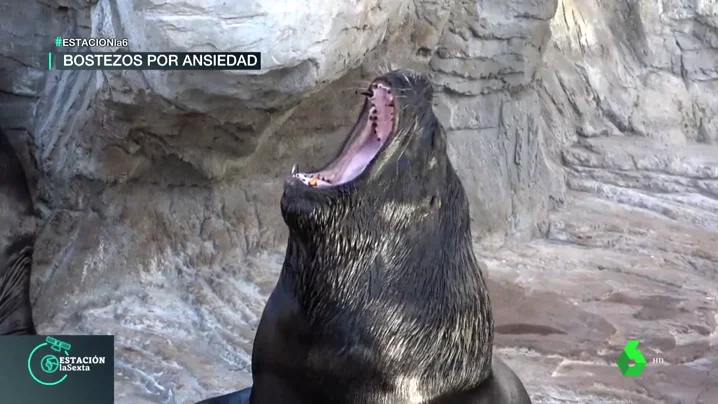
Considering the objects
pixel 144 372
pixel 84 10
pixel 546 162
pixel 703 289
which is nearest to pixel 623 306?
pixel 703 289

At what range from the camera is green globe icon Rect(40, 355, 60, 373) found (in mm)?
1853

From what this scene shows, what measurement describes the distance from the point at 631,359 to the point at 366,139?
4.87ft

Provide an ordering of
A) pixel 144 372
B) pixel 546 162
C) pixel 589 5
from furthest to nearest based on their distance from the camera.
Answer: pixel 589 5 < pixel 546 162 < pixel 144 372

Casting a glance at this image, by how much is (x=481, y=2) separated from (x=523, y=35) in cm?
25

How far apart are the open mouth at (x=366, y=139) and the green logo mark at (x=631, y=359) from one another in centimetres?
134

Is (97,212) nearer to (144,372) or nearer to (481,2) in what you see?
(144,372)

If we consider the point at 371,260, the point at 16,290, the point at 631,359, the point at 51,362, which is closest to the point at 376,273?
the point at 371,260

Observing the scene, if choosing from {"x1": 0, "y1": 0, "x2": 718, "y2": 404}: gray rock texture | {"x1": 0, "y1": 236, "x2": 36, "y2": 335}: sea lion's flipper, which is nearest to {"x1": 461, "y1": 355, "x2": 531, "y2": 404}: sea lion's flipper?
{"x1": 0, "y1": 0, "x2": 718, "y2": 404}: gray rock texture

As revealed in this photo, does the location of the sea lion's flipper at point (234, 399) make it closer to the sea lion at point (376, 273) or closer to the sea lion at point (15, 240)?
the sea lion at point (376, 273)

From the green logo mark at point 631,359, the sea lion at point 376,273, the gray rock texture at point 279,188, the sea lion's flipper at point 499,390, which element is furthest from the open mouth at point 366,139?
Result: the green logo mark at point 631,359

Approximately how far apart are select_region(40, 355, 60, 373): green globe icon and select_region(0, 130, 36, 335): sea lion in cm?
47

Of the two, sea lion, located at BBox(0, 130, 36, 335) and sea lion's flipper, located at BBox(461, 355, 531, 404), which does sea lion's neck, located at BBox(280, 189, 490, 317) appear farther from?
sea lion, located at BBox(0, 130, 36, 335)

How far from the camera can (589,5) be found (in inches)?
171

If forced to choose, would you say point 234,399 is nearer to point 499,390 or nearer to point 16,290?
point 499,390
